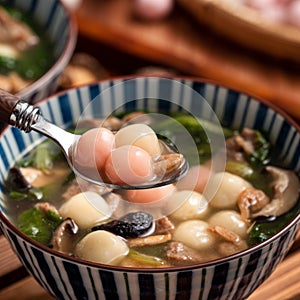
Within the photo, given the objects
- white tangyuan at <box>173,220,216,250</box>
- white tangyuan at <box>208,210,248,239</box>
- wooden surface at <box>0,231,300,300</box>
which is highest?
white tangyuan at <box>208,210,248,239</box>

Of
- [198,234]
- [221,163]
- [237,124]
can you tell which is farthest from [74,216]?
[237,124]

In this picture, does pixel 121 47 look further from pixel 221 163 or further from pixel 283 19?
pixel 221 163

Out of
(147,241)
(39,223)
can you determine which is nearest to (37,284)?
(39,223)

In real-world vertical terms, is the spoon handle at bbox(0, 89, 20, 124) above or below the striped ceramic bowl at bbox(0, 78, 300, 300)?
above

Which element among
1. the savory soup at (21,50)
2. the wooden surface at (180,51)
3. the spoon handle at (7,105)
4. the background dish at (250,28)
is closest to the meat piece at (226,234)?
the spoon handle at (7,105)

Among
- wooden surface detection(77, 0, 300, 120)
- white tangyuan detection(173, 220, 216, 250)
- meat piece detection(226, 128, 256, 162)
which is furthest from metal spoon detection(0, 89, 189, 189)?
wooden surface detection(77, 0, 300, 120)

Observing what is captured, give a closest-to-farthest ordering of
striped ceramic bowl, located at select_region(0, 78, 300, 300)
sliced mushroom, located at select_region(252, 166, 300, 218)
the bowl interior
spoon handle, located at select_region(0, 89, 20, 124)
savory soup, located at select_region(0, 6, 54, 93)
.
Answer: striped ceramic bowl, located at select_region(0, 78, 300, 300)
spoon handle, located at select_region(0, 89, 20, 124)
sliced mushroom, located at select_region(252, 166, 300, 218)
the bowl interior
savory soup, located at select_region(0, 6, 54, 93)

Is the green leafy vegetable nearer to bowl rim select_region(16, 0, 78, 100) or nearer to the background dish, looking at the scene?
bowl rim select_region(16, 0, 78, 100)

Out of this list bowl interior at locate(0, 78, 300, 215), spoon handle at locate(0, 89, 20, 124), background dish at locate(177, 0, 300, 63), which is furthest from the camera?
background dish at locate(177, 0, 300, 63)
